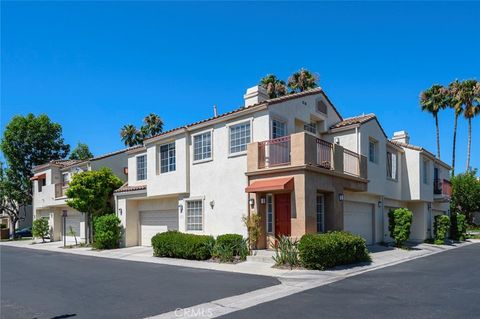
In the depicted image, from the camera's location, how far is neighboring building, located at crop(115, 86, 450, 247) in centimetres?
1655

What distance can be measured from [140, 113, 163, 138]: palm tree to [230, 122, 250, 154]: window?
29897 mm

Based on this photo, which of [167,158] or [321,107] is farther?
[167,158]

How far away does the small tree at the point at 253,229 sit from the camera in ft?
55.3

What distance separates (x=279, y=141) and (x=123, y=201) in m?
12.1

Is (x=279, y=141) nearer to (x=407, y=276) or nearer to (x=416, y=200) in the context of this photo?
(x=407, y=276)

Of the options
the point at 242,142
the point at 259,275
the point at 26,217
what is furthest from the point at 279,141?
the point at 26,217

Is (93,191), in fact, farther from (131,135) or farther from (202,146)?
(131,135)

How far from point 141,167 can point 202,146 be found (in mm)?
6742

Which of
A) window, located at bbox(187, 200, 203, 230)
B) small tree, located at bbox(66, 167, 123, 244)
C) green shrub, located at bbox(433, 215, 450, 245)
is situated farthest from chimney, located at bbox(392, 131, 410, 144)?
small tree, located at bbox(66, 167, 123, 244)

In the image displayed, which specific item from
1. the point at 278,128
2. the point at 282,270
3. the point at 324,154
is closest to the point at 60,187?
the point at 278,128

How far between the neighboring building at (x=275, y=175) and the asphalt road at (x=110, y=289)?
409cm

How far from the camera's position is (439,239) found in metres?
26.5

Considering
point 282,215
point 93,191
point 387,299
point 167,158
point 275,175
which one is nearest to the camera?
point 387,299

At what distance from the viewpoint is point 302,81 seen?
1405 inches
